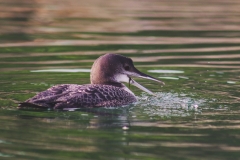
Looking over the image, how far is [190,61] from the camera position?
1226 centimetres

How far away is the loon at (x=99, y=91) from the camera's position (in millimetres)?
8055

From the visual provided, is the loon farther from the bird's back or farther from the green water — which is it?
the green water

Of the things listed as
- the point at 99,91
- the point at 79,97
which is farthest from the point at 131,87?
the point at 79,97

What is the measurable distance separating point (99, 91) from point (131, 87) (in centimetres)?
226

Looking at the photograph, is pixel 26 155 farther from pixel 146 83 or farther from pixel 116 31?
pixel 116 31

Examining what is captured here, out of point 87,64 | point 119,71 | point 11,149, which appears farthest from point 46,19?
point 11,149

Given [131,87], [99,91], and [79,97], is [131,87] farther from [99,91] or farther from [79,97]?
[79,97]

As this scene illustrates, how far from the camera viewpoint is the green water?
263 inches

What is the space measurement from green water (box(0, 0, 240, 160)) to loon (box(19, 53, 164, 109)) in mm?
109

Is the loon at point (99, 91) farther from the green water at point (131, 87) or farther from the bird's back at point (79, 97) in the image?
the green water at point (131, 87)

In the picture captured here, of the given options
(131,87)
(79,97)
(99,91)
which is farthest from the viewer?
(131,87)

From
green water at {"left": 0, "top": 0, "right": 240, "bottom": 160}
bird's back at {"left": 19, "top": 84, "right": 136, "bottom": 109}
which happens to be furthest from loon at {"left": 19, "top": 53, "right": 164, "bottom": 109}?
green water at {"left": 0, "top": 0, "right": 240, "bottom": 160}

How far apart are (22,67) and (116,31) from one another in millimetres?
5081

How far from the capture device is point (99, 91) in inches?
329
